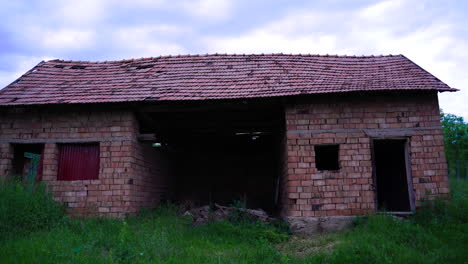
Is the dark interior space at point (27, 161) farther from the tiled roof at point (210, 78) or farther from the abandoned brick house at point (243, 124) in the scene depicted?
the tiled roof at point (210, 78)

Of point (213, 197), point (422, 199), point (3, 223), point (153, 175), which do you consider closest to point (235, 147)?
point (213, 197)

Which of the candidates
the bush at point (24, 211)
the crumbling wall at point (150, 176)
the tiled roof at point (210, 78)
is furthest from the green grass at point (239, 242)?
the tiled roof at point (210, 78)

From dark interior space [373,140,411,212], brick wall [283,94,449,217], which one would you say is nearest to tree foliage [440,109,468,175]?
dark interior space [373,140,411,212]

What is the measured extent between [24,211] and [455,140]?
29.5 metres

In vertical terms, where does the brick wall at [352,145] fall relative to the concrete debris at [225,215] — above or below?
above

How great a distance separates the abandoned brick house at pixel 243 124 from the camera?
809 cm

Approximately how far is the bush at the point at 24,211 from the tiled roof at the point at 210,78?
88.0 inches

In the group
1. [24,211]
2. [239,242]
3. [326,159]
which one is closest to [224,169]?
[326,159]

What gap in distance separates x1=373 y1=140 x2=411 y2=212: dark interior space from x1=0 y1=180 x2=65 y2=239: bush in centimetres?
823

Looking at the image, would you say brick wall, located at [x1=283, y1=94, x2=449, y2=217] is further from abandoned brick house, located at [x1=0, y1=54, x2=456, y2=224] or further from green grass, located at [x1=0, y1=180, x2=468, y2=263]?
green grass, located at [x1=0, y1=180, x2=468, y2=263]

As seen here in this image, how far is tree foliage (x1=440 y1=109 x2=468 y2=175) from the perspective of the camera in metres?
26.6

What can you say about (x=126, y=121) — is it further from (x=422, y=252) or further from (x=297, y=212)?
(x=422, y=252)

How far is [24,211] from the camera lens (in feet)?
23.8

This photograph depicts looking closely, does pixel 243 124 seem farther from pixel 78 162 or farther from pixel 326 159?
pixel 78 162
